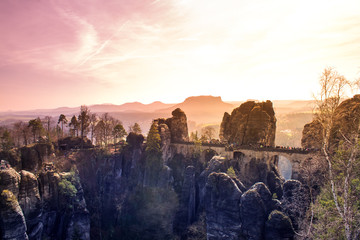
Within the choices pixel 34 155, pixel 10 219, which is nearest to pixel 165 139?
pixel 34 155

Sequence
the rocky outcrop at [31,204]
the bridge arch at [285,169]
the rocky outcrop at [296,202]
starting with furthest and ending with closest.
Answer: the bridge arch at [285,169]
the rocky outcrop at [31,204]
the rocky outcrop at [296,202]

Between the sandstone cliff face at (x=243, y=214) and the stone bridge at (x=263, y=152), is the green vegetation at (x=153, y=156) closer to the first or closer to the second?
the stone bridge at (x=263, y=152)

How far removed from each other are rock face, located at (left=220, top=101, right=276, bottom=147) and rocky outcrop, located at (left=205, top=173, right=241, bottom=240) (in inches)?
956

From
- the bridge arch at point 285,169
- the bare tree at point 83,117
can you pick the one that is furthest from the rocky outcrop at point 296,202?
the bridge arch at point 285,169

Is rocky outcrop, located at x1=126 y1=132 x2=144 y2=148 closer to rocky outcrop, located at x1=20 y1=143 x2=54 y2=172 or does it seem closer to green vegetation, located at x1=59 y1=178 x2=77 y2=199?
green vegetation, located at x1=59 y1=178 x2=77 y2=199

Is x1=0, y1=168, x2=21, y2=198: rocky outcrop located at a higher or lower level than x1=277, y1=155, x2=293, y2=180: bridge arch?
higher

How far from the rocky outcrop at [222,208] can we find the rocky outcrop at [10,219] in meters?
24.6

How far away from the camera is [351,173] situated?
16312mm

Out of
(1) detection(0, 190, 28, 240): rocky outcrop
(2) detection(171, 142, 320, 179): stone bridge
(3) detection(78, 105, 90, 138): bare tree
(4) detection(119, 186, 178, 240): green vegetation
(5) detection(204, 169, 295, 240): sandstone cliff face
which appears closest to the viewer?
(5) detection(204, 169, 295, 240): sandstone cliff face

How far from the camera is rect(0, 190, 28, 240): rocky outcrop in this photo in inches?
1036

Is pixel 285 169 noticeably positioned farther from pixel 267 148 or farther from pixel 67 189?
pixel 67 189

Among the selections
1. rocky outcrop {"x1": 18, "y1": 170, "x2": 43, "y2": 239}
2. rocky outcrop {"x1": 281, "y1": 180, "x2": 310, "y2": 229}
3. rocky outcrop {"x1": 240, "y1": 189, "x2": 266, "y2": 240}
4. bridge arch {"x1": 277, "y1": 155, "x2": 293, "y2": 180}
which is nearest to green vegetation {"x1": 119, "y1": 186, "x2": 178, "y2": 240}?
rocky outcrop {"x1": 18, "y1": 170, "x2": 43, "y2": 239}

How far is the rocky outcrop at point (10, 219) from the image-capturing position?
2631 cm

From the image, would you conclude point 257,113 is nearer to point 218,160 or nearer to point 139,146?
point 218,160
